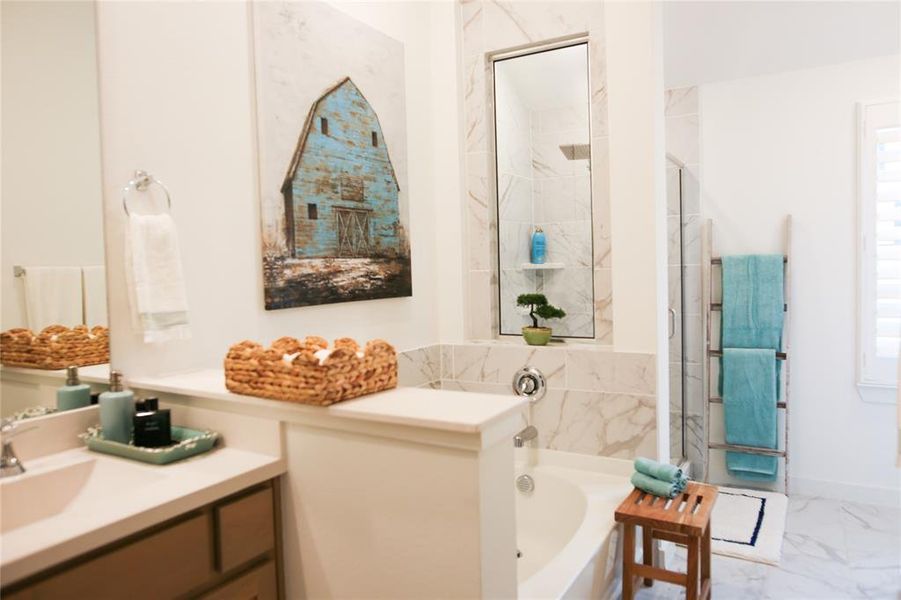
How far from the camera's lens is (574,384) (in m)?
2.73

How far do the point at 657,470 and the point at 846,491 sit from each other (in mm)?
2164

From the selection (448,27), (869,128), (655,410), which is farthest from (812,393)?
(448,27)

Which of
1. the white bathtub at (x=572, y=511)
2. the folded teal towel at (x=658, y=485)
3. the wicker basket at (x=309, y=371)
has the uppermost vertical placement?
the wicker basket at (x=309, y=371)

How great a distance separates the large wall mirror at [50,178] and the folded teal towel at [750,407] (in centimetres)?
343

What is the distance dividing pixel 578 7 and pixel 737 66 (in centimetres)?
150

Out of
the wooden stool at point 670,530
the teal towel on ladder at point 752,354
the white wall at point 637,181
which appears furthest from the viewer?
the teal towel on ladder at point 752,354

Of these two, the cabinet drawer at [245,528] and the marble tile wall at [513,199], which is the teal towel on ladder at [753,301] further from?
the cabinet drawer at [245,528]

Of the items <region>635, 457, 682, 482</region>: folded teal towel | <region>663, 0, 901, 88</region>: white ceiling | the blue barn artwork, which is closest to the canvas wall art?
the blue barn artwork

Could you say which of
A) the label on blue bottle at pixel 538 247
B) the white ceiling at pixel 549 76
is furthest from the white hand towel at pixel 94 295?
the white ceiling at pixel 549 76

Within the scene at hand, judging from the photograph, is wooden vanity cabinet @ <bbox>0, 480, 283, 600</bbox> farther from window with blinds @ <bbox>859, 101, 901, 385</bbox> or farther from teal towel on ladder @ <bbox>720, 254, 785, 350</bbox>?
window with blinds @ <bbox>859, 101, 901, 385</bbox>

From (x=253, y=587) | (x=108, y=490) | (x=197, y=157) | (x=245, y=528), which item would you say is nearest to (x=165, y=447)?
(x=108, y=490)

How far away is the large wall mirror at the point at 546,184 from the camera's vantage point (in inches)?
110

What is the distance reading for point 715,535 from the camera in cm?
328

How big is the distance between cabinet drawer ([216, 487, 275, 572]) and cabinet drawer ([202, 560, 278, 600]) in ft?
0.13
